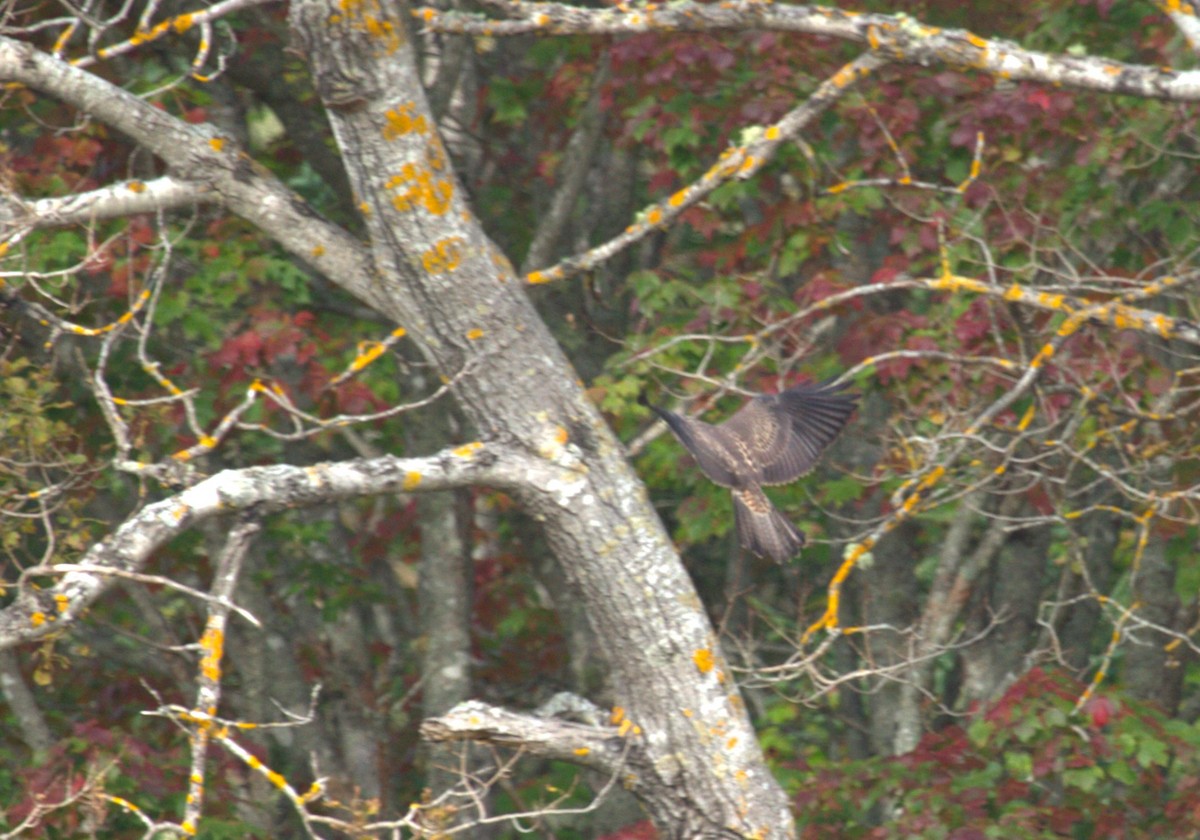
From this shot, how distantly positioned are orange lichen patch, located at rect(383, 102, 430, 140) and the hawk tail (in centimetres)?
149

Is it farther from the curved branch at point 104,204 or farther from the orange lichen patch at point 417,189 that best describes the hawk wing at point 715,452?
the curved branch at point 104,204

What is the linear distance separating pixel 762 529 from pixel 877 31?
59.6 inches

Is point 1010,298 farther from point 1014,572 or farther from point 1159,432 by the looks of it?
point 1014,572

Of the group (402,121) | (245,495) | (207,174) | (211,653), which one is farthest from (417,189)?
(211,653)

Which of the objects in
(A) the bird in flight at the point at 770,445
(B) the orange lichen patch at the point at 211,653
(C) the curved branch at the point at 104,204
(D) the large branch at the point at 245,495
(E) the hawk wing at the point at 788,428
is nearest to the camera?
(D) the large branch at the point at 245,495

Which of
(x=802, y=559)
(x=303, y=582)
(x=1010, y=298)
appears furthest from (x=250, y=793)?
(x=1010, y=298)

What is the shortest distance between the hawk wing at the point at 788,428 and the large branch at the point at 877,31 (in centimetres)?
108

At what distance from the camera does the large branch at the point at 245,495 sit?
3559 mm

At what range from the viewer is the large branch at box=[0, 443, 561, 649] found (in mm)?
3559

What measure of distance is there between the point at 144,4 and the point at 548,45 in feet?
5.70

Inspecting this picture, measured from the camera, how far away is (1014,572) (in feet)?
21.7

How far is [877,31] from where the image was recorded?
15.2 ft

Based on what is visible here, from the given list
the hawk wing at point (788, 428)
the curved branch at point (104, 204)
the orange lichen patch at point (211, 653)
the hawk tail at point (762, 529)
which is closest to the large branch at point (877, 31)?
the curved branch at point (104, 204)

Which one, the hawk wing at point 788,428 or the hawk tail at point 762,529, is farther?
the hawk wing at point 788,428
